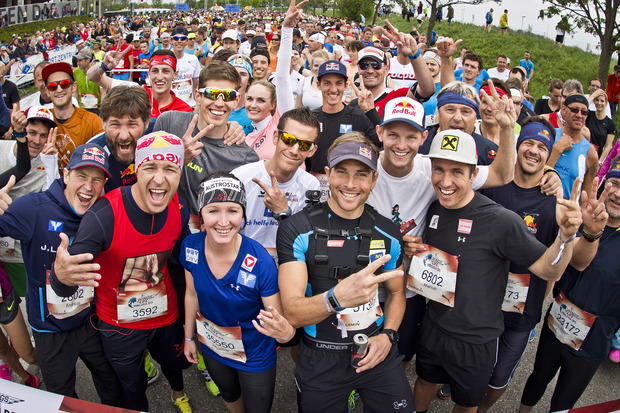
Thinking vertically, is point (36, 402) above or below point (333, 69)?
below

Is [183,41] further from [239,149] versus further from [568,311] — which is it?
[568,311]

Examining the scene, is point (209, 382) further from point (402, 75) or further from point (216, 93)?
point (402, 75)

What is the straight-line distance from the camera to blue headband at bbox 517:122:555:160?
10.9 feet

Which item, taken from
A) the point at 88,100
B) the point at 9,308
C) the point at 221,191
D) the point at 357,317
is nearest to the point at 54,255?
the point at 9,308

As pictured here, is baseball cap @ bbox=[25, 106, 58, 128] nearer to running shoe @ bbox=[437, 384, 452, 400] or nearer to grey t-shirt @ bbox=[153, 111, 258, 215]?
grey t-shirt @ bbox=[153, 111, 258, 215]

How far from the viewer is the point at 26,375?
3.79m

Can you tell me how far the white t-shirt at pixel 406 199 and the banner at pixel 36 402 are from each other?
216 centimetres

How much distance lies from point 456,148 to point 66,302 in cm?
289

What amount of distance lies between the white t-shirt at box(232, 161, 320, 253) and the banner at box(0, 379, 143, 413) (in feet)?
5.24

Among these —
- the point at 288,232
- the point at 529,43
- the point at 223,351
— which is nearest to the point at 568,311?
the point at 288,232

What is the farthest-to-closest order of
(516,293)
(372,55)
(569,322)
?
(372,55) < (516,293) < (569,322)

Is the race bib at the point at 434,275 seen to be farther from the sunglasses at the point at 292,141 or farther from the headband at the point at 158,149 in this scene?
the headband at the point at 158,149

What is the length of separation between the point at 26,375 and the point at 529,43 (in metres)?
33.1

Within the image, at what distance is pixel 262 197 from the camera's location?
135 inches
